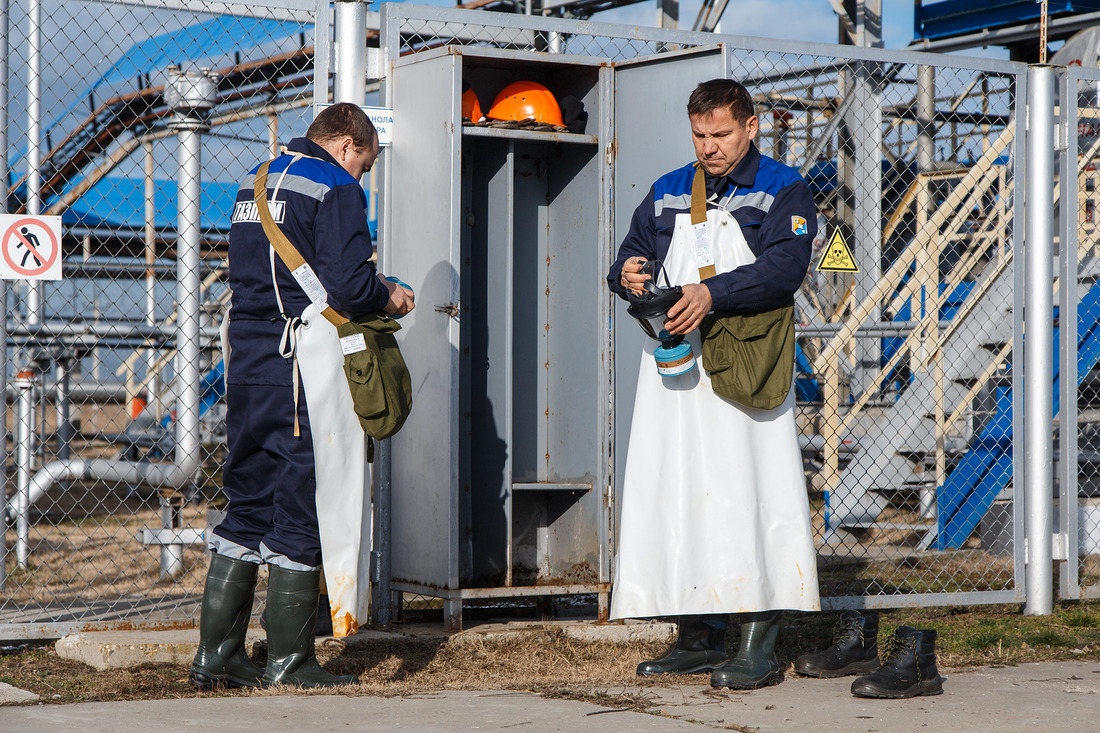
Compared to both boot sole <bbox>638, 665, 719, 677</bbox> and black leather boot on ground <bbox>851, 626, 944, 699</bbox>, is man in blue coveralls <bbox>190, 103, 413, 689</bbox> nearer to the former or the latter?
boot sole <bbox>638, 665, 719, 677</bbox>

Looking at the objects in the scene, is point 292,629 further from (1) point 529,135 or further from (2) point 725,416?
(1) point 529,135

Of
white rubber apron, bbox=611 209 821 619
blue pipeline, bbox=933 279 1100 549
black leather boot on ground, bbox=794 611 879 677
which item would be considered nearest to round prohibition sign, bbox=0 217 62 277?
white rubber apron, bbox=611 209 821 619

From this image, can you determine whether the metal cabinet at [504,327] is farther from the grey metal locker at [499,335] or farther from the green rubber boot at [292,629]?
the green rubber boot at [292,629]

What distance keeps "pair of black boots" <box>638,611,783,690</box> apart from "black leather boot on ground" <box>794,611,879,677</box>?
0.42ft

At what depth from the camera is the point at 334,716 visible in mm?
3510

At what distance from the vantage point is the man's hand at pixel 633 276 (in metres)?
3.89

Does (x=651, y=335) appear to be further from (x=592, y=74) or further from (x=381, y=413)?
(x=592, y=74)

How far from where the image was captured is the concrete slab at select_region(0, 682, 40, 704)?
3.80 meters

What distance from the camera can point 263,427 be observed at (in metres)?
3.90

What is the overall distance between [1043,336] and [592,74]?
257 cm

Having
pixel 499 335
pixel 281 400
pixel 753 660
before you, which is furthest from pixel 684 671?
pixel 499 335

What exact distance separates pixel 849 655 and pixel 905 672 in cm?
43

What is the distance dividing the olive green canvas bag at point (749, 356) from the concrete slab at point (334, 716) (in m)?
1.10

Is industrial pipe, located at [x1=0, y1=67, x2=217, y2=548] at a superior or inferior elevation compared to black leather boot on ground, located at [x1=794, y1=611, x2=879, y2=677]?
superior
